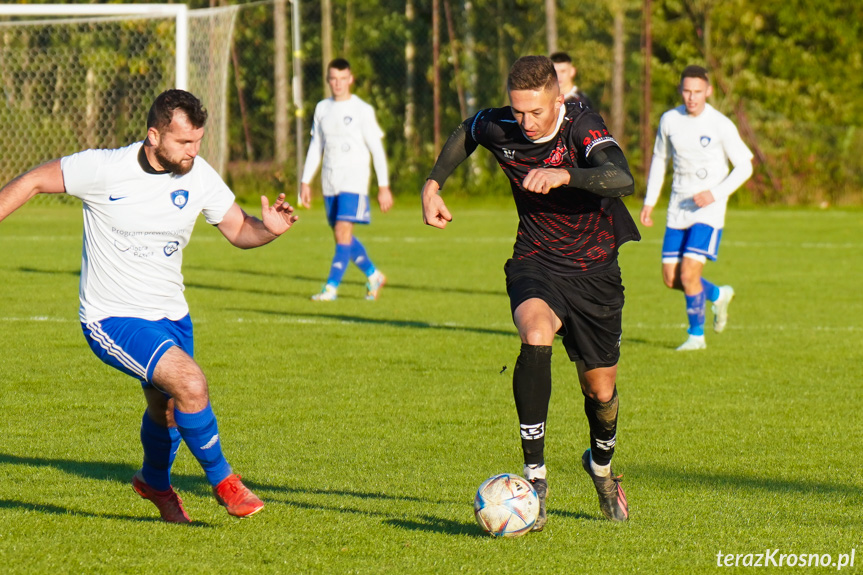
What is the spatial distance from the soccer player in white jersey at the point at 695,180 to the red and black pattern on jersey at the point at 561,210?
14.7 feet

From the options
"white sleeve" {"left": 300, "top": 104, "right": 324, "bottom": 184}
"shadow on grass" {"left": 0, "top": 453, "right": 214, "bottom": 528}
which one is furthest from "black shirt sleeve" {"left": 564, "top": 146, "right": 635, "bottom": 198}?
"white sleeve" {"left": 300, "top": 104, "right": 324, "bottom": 184}

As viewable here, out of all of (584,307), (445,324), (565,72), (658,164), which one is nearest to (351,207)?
(445,324)

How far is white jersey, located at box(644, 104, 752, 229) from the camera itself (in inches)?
391

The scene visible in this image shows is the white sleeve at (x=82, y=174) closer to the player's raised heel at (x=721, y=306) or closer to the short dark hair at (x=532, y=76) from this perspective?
the short dark hair at (x=532, y=76)

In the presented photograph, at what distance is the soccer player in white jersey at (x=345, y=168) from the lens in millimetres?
12750

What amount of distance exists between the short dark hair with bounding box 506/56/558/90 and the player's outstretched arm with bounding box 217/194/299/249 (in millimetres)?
1109

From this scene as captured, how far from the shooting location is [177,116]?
4.89 metres

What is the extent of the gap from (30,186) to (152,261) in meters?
0.58

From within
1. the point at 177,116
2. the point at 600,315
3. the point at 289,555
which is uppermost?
the point at 177,116

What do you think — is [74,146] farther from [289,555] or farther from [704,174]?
[289,555]

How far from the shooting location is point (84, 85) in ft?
71.7

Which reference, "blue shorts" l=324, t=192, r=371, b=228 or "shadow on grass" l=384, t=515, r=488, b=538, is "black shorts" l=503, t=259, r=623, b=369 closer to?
"shadow on grass" l=384, t=515, r=488, b=538

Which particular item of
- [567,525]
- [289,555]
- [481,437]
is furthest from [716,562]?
[481,437]

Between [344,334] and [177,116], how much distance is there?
225 inches
